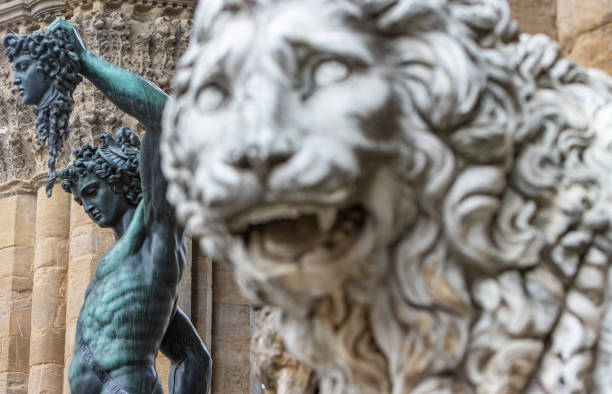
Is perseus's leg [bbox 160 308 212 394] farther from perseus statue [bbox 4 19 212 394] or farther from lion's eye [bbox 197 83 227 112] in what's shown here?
lion's eye [bbox 197 83 227 112]

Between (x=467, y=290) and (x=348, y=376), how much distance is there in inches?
8.3

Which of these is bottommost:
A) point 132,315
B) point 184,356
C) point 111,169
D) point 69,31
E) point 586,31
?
point 184,356

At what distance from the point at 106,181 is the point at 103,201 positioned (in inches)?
3.6

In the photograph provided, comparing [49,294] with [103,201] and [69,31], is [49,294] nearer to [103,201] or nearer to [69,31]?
[103,201]

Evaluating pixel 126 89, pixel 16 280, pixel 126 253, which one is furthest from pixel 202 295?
pixel 126 89

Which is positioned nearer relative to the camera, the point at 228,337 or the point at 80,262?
the point at 80,262

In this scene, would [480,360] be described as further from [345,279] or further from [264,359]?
[264,359]

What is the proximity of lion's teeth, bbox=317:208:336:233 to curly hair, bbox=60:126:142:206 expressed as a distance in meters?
3.40

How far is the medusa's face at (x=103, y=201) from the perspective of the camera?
4.57 meters

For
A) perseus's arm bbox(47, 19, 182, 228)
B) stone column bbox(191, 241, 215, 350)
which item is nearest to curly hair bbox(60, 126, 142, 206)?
perseus's arm bbox(47, 19, 182, 228)

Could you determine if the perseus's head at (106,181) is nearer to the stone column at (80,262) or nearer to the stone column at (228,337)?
the stone column at (80,262)

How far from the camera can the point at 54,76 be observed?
3604 mm

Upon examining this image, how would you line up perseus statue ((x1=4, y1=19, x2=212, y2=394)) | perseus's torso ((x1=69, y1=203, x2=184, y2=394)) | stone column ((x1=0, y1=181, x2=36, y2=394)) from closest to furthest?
perseus statue ((x1=4, y1=19, x2=212, y2=394)), perseus's torso ((x1=69, y1=203, x2=184, y2=394)), stone column ((x1=0, y1=181, x2=36, y2=394))

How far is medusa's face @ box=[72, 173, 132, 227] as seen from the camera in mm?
4574
